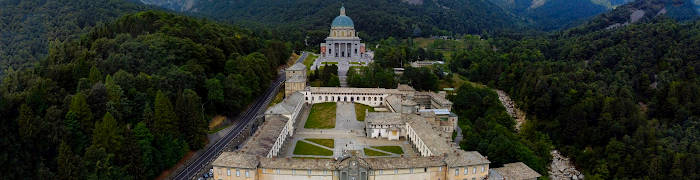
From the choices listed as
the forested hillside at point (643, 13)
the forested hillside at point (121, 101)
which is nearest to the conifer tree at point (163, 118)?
the forested hillside at point (121, 101)

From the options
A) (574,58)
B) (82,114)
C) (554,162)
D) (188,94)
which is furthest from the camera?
(574,58)

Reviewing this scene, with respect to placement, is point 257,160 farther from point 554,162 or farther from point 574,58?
point 574,58


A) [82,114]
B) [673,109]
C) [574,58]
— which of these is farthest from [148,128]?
[574,58]

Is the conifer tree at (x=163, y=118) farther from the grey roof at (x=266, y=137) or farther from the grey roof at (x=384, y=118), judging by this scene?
the grey roof at (x=384, y=118)

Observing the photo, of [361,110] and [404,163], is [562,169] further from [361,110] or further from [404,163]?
[404,163]

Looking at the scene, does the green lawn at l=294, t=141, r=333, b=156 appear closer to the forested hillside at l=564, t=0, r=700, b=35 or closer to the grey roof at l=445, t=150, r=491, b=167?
the grey roof at l=445, t=150, r=491, b=167

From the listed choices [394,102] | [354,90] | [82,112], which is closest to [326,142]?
[394,102]

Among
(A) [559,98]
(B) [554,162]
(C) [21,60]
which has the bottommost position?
(B) [554,162]
